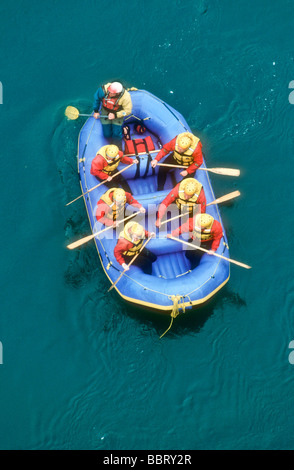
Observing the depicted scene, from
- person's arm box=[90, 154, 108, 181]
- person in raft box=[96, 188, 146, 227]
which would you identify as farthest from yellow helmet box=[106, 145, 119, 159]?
person in raft box=[96, 188, 146, 227]

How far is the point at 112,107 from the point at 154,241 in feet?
7.51

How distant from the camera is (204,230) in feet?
28.0

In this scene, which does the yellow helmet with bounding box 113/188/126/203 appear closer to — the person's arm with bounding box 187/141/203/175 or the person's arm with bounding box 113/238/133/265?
the person's arm with bounding box 113/238/133/265

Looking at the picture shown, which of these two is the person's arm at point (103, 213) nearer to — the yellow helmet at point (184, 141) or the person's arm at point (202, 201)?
the person's arm at point (202, 201)

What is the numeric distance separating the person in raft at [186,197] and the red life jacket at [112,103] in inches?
64.0

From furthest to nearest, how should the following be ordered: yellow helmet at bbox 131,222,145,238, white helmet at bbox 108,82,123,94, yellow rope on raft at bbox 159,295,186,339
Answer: white helmet at bbox 108,82,123,94
yellow rope on raft at bbox 159,295,186,339
yellow helmet at bbox 131,222,145,238

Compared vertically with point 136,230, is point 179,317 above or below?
below

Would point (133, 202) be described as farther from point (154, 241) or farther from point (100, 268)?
point (100, 268)

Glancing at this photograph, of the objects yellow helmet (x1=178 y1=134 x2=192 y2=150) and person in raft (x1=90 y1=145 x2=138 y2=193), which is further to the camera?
yellow helmet (x1=178 y1=134 x2=192 y2=150)

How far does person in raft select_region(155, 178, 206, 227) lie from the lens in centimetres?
871

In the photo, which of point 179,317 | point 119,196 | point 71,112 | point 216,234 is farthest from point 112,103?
point 179,317

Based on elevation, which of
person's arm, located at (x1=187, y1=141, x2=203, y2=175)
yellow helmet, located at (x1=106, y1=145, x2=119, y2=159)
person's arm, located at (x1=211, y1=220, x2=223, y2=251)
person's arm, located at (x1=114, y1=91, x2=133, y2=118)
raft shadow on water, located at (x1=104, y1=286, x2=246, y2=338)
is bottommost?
raft shadow on water, located at (x1=104, y1=286, x2=246, y2=338)

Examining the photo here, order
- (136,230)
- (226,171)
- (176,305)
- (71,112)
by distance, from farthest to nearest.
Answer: (71,112) < (226,171) < (176,305) < (136,230)

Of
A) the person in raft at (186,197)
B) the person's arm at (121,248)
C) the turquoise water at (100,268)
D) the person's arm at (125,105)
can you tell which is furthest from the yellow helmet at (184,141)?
the person's arm at (121,248)
